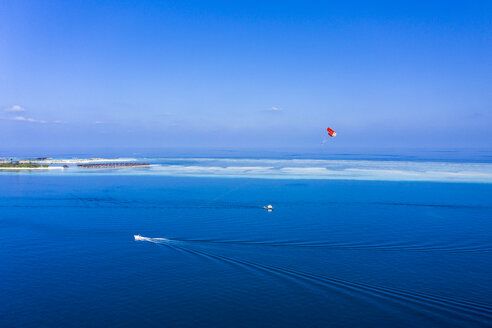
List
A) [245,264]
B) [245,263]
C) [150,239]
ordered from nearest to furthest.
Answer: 1. [245,264]
2. [245,263]
3. [150,239]

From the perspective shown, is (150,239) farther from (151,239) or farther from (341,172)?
(341,172)

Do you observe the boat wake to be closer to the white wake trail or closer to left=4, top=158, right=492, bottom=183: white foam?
the white wake trail

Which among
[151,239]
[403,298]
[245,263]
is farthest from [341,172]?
[403,298]

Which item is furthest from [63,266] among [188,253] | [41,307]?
[188,253]

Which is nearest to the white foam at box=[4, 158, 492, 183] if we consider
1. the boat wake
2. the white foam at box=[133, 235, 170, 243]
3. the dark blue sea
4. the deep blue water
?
the dark blue sea

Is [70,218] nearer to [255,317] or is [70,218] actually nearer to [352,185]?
[255,317]

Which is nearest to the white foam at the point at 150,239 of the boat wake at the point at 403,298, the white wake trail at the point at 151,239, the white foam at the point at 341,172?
the white wake trail at the point at 151,239
